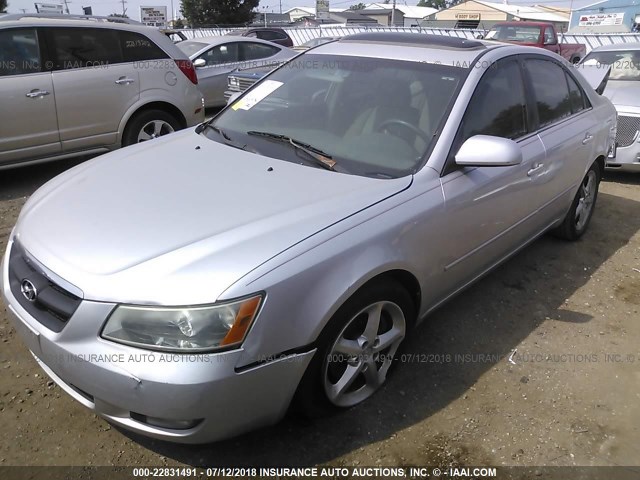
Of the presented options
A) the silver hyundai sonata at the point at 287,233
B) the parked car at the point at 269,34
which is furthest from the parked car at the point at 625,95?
the parked car at the point at 269,34

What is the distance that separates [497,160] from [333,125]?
91cm

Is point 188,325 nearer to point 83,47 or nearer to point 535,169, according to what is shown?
point 535,169

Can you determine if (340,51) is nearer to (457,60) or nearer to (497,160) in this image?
(457,60)

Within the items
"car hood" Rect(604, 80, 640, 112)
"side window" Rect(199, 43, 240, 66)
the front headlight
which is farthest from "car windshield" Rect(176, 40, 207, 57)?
the front headlight

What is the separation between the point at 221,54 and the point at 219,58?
0.08 meters

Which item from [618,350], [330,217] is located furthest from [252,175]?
[618,350]

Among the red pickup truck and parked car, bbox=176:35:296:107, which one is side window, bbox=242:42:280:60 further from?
the red pickup truck

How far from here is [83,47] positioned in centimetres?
572

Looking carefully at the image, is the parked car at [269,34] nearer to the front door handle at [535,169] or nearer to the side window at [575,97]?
the side window at [575,97]

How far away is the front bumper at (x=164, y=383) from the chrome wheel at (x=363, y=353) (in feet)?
0.99

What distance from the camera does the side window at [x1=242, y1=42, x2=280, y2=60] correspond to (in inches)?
388

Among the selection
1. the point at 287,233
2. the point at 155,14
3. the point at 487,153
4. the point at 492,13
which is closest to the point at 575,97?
the point at 487,153

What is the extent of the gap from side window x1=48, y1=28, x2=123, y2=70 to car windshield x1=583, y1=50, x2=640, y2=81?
679 cm

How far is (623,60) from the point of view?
788 centimetres
